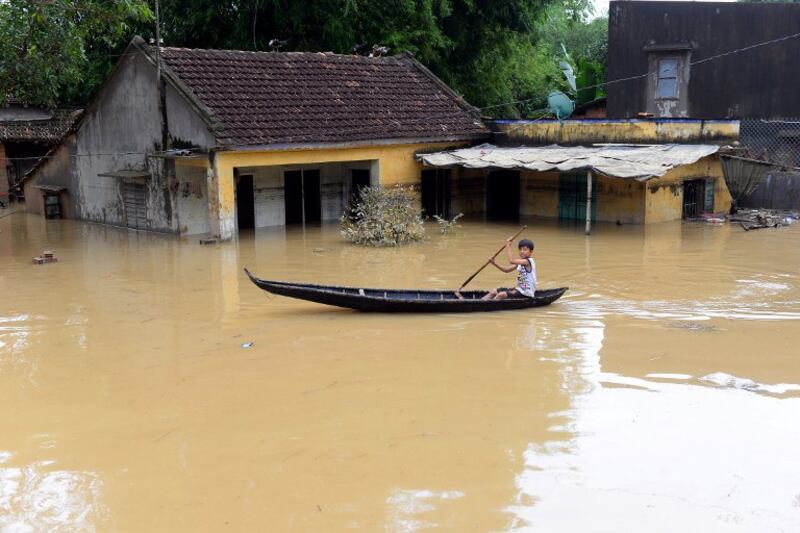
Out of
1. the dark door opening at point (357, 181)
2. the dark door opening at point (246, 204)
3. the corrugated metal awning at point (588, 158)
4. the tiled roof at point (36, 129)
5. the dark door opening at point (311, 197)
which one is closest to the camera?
the corrugated metal awning at point (588, 158)

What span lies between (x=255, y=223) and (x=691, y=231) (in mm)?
9645

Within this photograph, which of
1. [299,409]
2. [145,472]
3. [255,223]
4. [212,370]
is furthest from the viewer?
[255,223]

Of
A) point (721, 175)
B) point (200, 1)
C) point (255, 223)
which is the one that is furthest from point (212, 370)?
point (200, 1)

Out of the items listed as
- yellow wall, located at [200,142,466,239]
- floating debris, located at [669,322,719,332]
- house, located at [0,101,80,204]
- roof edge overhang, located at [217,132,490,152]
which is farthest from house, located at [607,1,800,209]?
house, located at [0,101,80,204]

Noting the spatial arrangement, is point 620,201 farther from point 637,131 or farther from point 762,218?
point 762,218

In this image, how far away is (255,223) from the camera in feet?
64.9

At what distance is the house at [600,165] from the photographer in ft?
59.5

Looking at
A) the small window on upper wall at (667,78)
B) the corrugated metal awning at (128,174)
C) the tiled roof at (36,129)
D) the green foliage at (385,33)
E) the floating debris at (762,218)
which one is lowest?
the floating debris at (762,218)

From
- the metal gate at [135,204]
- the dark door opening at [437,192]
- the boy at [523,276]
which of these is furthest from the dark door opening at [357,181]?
the boy at [523,276]

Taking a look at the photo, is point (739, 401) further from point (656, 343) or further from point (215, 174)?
point (215, 174)

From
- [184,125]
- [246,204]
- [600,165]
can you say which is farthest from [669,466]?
[246,204]

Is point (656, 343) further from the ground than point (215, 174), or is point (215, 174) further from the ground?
point (215, 174)

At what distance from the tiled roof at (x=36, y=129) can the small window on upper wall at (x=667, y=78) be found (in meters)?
16.8

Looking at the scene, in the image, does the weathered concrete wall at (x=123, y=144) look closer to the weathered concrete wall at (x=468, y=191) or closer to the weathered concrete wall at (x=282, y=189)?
the weathered concrete wall at (x=282, y=189)
